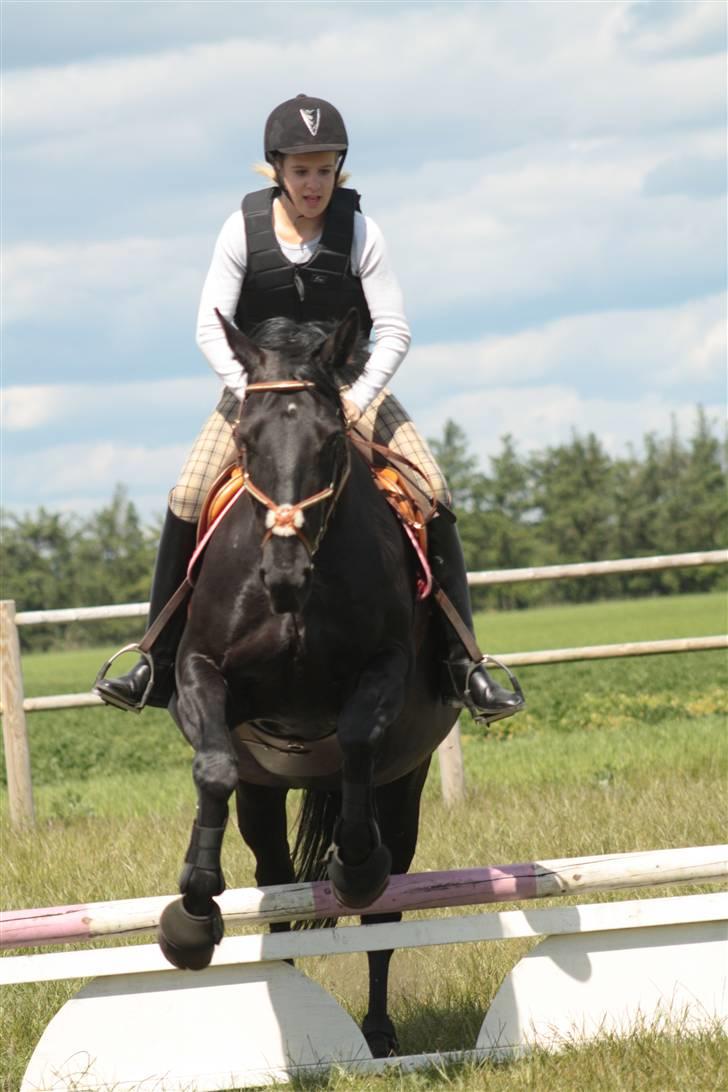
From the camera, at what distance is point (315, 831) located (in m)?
6.08

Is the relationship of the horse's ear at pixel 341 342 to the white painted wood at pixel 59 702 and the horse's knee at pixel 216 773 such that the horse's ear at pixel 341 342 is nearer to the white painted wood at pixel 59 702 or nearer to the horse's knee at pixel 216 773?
the horse's knee at pixel 216 773

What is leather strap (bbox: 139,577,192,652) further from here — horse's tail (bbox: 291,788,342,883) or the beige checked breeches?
horse's tail (bbox: 291,788,342,883)

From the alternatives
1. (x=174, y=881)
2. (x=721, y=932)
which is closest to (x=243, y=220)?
(x=721, y=932)

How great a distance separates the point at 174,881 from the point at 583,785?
3.48 m

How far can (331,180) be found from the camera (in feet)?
16.5

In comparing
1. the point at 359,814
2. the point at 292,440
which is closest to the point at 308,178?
the point at 292,440

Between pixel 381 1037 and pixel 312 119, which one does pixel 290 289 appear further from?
pixel 381 1037

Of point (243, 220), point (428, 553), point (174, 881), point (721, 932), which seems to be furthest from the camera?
point (174, 881)

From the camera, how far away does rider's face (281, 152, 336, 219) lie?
16.3 ft

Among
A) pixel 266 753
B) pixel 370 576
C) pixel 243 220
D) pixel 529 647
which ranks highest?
pixel 243 220

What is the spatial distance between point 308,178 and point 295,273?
35 cm

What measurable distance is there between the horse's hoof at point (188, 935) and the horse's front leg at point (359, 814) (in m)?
0.43

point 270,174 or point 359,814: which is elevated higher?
point 270,174

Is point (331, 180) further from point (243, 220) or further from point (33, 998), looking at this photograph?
point (33, 998)
